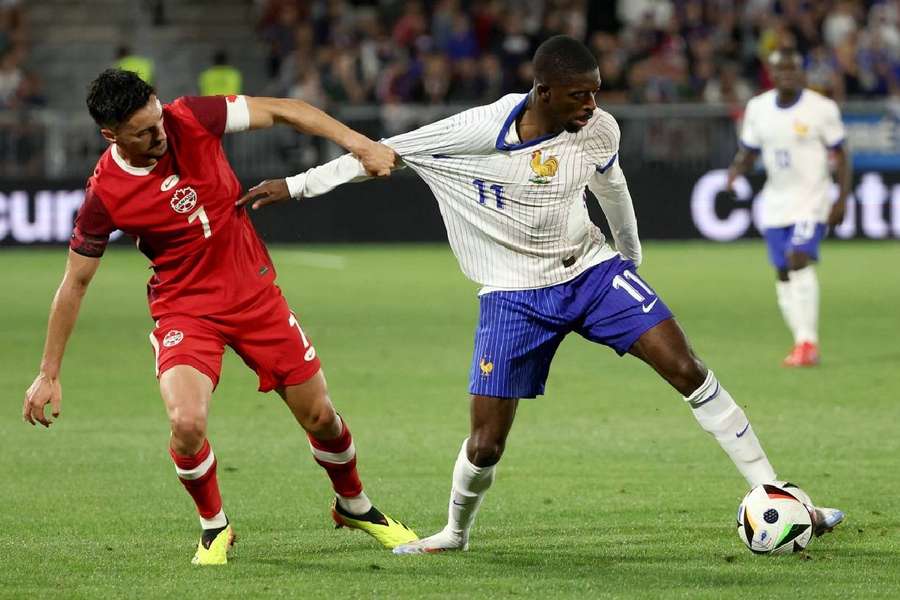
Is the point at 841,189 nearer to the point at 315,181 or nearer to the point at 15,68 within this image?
the point at 315,181

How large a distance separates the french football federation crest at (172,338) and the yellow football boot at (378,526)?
108 cm

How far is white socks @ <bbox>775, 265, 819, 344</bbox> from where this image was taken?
12.3m

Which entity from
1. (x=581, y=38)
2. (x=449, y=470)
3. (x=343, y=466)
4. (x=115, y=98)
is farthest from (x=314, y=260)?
(x=115, y=98)

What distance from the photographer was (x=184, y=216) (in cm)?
637

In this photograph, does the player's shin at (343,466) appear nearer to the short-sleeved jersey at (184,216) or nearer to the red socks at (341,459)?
the red socks at (341,459)

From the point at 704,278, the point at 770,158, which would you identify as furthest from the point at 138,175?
the point at 704,278

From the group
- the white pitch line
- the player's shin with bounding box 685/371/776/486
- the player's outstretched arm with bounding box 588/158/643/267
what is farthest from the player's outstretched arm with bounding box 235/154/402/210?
the white pitch line

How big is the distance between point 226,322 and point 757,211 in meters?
17.2

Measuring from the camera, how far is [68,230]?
22.9 metres

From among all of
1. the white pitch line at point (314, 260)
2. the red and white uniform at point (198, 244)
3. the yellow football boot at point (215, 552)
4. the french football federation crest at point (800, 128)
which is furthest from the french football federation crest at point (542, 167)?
the white pitch line at point (314, 260)

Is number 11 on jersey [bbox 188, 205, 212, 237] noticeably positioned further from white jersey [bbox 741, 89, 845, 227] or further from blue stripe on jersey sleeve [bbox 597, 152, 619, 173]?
white jersey [bbox 741, 89, 845, 227]

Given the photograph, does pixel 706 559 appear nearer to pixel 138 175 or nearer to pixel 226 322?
pixel 226 322

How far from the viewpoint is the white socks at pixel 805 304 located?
40.4 feet

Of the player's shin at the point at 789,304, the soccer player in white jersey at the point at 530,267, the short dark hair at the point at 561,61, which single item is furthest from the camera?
the player's shin at the point at 789,304
